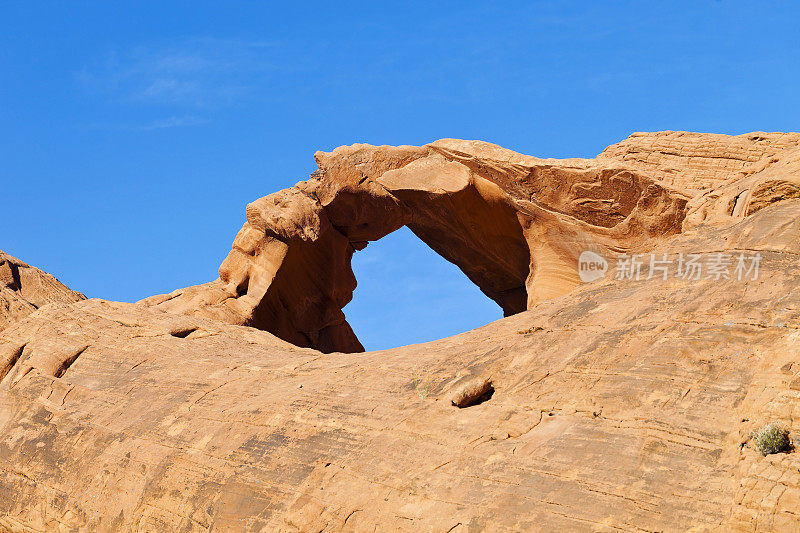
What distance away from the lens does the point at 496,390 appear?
31.3 feet

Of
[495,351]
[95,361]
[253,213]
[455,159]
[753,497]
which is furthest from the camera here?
[253,213]

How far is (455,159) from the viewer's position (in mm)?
16953

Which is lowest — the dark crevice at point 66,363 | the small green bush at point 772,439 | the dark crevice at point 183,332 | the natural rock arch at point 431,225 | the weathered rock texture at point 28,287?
the small green bush at point 772,439

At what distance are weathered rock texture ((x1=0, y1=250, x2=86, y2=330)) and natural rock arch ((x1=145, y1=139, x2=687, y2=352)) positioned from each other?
2.02 metres

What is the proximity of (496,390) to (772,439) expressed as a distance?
3.17 metres

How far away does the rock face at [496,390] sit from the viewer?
24.9 feet

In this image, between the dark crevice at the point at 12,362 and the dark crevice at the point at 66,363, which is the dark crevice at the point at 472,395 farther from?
the dark crevice at the point at 12,362

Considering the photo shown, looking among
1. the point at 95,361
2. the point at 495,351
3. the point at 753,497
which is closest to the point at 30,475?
A: the point at 95,361

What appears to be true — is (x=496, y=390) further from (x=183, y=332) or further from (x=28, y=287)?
(x=28, y=287)

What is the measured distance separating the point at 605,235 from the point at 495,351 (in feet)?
18.1

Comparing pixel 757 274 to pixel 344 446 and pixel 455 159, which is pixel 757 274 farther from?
pixel 455 159

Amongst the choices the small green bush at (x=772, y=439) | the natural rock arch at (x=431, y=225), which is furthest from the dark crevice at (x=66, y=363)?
the small green bush at (x=772, y=439)

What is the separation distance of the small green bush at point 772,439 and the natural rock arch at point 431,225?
24.3 ft

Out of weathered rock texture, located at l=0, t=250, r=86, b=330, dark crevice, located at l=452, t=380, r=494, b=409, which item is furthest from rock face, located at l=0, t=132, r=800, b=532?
weathered rock texture, located at l=0, t=250, r=86, b=330
